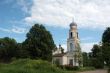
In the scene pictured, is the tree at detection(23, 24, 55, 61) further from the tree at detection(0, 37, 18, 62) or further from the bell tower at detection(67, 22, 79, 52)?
the tree at detection(0, 37, 18, 62)

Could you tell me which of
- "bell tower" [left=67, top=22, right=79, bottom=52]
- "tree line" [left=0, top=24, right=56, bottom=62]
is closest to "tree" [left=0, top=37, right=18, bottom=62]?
"tree line" [left=0, top=24, right=56, bottom=62]

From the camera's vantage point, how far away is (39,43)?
73.3m

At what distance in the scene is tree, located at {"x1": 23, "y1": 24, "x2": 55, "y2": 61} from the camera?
239 ft

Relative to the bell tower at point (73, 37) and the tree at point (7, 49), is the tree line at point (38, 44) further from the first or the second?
the tree at point (7, 49)

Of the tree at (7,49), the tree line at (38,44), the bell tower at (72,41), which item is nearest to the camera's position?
the tree line at (38,44)

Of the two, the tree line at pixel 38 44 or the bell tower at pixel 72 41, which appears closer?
the tree line at pixel 38 44

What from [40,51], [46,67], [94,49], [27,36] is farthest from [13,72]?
[94,49]

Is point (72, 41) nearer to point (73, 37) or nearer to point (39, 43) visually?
point (73, 37)

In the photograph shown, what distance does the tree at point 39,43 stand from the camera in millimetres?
72750

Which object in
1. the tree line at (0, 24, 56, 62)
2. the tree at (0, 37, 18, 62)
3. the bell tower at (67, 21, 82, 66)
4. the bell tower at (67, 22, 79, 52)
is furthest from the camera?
the tree at (0, 37, 18, 62)

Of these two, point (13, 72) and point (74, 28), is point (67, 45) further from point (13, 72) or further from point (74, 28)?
point (13, 72)

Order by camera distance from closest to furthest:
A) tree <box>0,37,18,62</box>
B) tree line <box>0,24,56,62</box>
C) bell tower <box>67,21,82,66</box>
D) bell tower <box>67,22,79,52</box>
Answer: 1. tree line <box>0,24,56,62</box>
2. bell tower <box>67,21,82,66</box>
3. bell tower <box>67,22,79,52</box>
4. tree <box>0,37,18,62</box>

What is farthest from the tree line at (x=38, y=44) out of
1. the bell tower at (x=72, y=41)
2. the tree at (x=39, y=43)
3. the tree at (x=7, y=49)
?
the tree at (x=7, y=49)

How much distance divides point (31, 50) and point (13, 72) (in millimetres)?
40740
